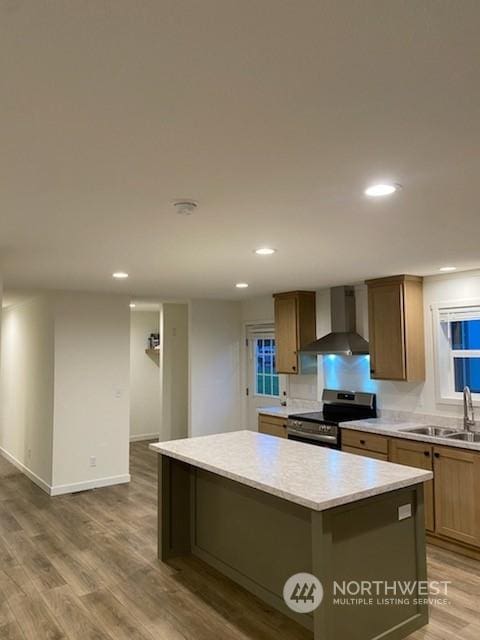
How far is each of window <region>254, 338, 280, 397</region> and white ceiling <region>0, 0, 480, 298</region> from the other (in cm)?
375

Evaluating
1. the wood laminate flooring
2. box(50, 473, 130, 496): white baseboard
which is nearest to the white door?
box(50, 473, 130, 496): white baseboard

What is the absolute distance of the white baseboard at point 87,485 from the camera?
530 centimetres

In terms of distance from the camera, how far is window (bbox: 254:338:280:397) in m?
6.54

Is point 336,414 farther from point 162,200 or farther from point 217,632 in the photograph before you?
point 162,200

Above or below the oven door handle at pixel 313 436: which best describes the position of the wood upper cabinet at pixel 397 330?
above

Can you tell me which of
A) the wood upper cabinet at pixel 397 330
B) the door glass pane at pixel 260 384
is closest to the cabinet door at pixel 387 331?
the wood upper cabinet at pixel 397 330

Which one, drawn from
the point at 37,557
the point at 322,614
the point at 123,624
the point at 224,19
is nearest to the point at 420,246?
the point at 322,614

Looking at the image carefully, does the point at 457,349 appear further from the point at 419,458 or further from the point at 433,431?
the point at 419,458

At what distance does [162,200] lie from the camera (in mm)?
2215

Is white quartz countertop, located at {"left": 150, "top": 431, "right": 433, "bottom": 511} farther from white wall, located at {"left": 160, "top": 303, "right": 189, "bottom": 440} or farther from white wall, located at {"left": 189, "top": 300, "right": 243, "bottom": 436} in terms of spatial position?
white wall, located at {"left": 160, "top": 303, "right": 189, "bottom": 440}

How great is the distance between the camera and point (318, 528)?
91.2 inches

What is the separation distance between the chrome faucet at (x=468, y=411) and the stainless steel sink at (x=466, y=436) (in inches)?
2.9

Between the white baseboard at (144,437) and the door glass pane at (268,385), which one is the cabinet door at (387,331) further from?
the white baseboard at (144,437)

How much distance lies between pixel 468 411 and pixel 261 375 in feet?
10.1
